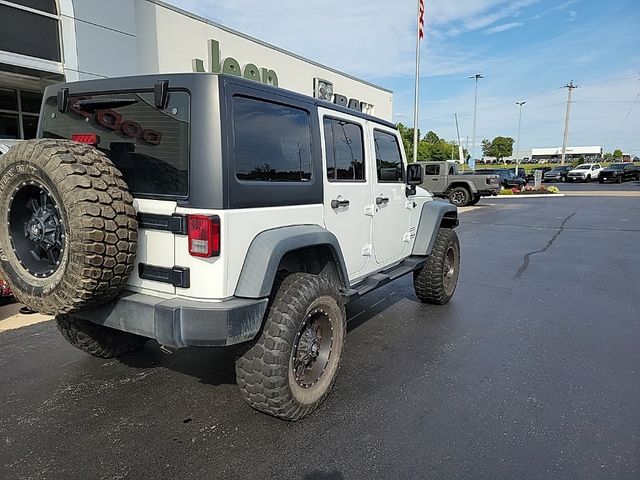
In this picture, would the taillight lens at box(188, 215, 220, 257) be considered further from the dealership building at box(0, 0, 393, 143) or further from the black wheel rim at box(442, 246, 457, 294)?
the dealership building at box(0, 0, 393, 143)

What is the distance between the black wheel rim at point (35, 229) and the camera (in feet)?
8.69

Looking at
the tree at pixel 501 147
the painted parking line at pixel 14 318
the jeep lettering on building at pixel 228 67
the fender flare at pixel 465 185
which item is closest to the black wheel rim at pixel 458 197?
the fender flare at pixel 465 185

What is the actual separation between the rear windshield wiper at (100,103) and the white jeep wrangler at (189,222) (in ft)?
0.04

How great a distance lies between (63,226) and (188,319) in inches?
33.3

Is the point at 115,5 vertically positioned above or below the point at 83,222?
above

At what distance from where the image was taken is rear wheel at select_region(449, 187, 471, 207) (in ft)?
64.8

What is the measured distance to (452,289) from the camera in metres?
5.88

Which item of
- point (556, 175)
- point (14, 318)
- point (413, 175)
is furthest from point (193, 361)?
point (556, 175)

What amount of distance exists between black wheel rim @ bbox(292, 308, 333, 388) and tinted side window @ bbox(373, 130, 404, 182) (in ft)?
5.37

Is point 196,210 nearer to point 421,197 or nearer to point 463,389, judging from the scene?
point 463,389

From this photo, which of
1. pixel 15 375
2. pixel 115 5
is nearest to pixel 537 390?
pixel 15 375

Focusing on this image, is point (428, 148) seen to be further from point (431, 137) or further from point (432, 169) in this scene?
point (432, 169)

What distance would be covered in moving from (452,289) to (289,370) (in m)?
3.54

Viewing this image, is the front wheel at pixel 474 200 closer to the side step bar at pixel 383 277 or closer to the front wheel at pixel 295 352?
the side step bar at pixel 383 277
